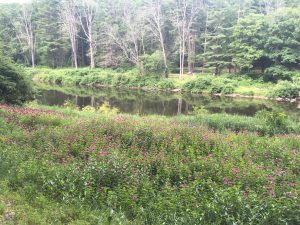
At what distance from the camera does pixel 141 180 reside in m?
7.05

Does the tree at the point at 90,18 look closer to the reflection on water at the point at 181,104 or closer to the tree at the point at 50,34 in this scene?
the tree at the point at 50,34

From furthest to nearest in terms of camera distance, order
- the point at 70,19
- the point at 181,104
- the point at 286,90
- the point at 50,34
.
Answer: the point at 50,34
the point at 70,19
the point at 286,90
the point at 181,104

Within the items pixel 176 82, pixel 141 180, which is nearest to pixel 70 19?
pixel 176 82

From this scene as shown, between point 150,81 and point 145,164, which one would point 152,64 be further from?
point 145,164

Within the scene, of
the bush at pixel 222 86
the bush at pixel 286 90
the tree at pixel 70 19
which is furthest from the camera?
the tree at pixel 70 19

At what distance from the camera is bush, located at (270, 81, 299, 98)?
3419 centimetres

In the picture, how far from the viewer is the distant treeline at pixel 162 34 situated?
42656 mm

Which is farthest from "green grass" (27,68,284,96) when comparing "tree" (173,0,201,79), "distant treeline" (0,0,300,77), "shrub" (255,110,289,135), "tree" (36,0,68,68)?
"shrub" (255,110,289,135)

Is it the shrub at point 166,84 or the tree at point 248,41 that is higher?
the tree at point 248,41

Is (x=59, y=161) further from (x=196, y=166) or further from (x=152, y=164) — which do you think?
(x=196, y=166)

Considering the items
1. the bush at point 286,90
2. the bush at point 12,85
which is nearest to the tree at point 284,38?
the bush at point 286,90

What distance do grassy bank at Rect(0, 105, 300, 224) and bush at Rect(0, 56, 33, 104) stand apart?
19.0 feet

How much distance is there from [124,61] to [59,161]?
4837cm

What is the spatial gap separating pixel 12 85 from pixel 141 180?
11542 millimetres
